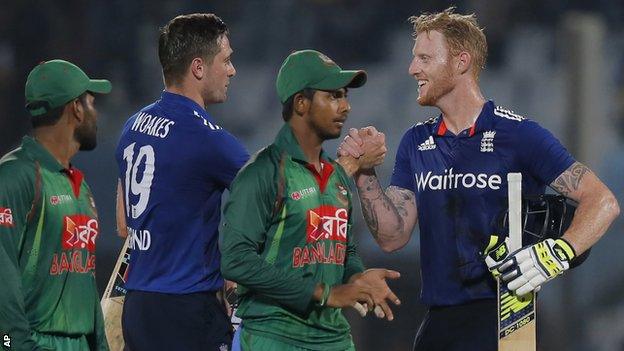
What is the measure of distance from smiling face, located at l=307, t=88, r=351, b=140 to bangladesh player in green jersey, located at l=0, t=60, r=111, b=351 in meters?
0.81

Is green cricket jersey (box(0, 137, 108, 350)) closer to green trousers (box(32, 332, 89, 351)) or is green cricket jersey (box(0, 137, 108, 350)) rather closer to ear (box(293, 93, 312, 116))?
green trousers (box(32, 332, 89, 351))

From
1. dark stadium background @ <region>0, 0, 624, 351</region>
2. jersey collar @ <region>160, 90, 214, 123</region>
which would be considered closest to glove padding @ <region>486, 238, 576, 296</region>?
jersey collar @ <region>160, 90, 214, 123</region>

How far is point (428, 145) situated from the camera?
4.22 m

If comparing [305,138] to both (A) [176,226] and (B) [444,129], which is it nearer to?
(A) [176,226]

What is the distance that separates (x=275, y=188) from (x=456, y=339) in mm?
986

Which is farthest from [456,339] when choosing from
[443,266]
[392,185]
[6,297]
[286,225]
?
[6,297]

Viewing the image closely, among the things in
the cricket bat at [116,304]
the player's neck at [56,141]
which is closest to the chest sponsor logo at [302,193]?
the player's neck at [56,141]

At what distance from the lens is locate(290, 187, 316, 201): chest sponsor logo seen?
3.44 m

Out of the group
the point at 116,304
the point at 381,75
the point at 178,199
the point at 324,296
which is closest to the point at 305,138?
the point at 324,296

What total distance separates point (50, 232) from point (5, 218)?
16 centimetres

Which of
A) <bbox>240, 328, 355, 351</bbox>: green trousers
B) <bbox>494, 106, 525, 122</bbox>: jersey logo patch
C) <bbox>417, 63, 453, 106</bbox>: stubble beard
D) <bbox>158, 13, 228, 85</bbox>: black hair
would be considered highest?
<bbox>158, 13, 228, 85</bbox>: black hair

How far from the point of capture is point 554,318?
7.57 m

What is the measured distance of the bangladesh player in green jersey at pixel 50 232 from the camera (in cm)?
358

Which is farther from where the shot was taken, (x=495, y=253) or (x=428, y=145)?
(x=428, y=145)
